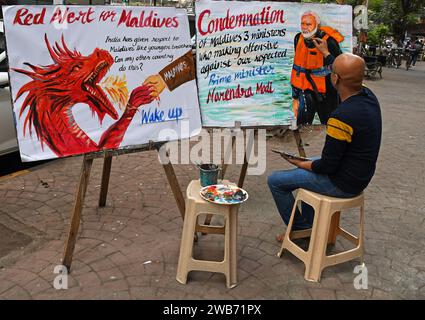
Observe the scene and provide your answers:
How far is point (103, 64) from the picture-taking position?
2855 mm

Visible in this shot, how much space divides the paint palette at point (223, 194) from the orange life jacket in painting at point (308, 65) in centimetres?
130

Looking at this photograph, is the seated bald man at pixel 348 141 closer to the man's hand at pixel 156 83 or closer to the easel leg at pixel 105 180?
the man's hand at pixel 156 83

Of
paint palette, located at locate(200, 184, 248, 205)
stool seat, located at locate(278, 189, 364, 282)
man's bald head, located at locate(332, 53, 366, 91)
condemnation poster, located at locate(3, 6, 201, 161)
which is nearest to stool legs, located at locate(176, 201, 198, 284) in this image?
paint palette, located at locate(200, 184, 248, 205)

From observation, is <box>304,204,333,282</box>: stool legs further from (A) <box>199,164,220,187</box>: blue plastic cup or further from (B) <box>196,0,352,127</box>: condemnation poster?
(B) <box>196,0,352,127</box>: condemnation poster

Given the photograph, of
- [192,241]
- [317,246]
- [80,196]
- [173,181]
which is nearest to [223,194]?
[192,241]

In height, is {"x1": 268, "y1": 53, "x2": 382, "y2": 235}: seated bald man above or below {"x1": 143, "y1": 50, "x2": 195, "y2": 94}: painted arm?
below

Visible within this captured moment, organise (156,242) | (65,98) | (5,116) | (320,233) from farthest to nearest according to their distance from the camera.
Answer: (5,116)
(156,242)
(320,233)
(65,98)

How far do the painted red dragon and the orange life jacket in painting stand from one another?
1.68m

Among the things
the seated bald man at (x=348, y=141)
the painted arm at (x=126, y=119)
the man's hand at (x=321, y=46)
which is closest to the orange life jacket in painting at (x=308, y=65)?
the man's hand at (x=321, y=46)

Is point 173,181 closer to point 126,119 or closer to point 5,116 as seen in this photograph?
point 126,119

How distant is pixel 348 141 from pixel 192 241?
126 centimetres

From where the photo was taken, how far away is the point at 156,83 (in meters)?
3.11

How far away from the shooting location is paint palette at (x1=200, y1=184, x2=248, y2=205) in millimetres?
2822

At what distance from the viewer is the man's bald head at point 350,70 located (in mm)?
2807
